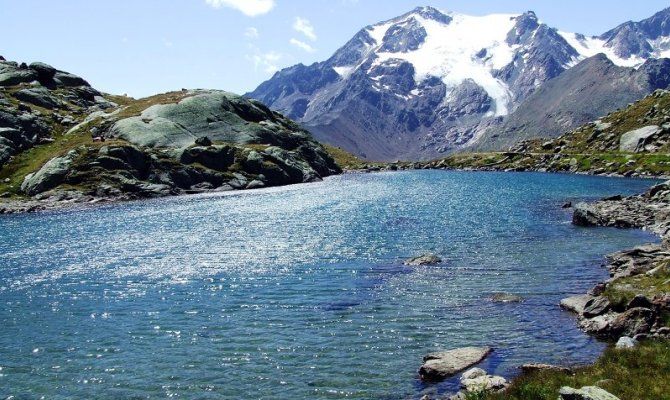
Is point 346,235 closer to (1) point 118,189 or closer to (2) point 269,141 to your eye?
(1) point 118,189

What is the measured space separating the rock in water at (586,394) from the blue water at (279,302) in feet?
22.1

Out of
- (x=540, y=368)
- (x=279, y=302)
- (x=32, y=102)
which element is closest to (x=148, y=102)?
(x=32, y=102)

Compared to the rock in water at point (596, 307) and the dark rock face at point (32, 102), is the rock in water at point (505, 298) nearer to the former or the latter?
the rock in water at point (596, 307)

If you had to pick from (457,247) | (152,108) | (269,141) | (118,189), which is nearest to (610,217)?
(457,247)

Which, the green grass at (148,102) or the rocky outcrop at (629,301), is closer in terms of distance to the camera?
the rocky outcrop at (629,301)

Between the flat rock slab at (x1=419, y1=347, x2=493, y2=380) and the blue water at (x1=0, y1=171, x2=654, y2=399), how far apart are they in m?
0.75

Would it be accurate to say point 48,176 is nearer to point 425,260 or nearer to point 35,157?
point 35,157

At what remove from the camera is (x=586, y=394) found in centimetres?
1888

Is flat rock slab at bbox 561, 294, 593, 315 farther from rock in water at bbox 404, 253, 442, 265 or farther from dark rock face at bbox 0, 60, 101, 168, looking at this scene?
dark rock face at bbox 0, 60, 101, 168

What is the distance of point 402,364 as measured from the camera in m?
28.4

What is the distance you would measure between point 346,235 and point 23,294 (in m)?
38.5

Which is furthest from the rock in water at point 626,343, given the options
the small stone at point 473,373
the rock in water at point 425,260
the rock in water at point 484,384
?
the rock in water at point 425,260

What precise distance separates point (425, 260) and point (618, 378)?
30.5 metres

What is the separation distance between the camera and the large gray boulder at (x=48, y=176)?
4547 inches
